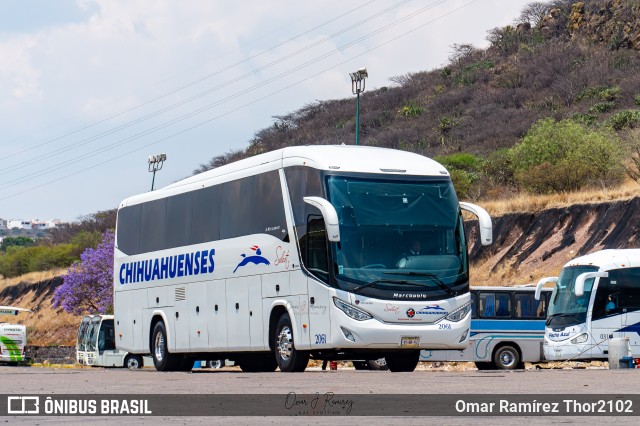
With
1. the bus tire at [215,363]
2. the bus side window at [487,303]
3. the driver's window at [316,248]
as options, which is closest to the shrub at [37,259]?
the bus tire at [215,363]

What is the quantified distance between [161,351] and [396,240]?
854 centimetres

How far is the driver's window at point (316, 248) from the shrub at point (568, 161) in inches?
1308

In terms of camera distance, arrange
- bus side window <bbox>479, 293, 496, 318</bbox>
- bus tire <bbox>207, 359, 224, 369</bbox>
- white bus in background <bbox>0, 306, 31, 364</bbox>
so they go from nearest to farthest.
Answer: bus side window <bbox>479, 293, 496, 318</bbox> → bus tire <bbox>207, 359, 224, 369</bbox> → white bus in background <bbox>0, 306, 31, 364</bbox>

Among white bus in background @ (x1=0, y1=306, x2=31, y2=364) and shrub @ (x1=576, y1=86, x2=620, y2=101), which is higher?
shrub @ (x1=576, y1=86, x2=620, y2=101)

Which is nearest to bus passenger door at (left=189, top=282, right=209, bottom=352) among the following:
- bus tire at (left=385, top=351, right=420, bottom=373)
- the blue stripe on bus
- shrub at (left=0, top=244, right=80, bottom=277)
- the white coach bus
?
the white coach bus

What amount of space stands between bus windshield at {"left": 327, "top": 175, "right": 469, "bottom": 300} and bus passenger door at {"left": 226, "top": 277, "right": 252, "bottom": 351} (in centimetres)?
343

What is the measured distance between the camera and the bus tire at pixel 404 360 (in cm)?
2383

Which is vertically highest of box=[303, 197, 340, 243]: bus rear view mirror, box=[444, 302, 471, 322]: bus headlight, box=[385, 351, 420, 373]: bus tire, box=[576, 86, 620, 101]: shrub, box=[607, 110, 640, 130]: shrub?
box=[576, 86, 620, 101]: shrub

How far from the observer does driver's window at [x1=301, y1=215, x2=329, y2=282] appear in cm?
2145

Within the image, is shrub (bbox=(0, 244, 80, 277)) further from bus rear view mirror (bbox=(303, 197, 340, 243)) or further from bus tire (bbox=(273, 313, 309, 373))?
bus rear view mirror (bbox=(303, 197, 340, 243))

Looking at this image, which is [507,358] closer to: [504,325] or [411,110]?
[504,325]

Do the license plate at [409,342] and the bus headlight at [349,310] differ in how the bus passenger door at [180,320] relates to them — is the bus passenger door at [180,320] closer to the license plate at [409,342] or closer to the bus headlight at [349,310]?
the bus headlight at [349,310]

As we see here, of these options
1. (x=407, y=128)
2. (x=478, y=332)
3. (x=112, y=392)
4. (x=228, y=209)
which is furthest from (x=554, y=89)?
(x=112, y=392)

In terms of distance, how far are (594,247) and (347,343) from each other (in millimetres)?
25769
